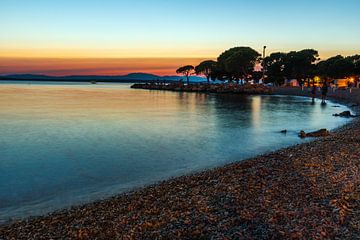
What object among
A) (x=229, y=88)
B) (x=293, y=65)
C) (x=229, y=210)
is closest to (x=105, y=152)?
(x=229, y=210)

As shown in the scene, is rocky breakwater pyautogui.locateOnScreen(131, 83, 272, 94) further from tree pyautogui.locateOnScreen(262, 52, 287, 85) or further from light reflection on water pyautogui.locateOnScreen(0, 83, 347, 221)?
light reflection on water pyautogui.locateOnScreen(0, 83, 347, 221)

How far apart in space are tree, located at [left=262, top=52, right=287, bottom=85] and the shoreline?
86.6 metres

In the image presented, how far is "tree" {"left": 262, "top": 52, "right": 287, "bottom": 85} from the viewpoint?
9206cm

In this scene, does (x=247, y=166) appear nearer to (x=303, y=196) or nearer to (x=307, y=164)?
(x=307, y=164)

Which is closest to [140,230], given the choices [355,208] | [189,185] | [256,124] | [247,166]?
[189,185]

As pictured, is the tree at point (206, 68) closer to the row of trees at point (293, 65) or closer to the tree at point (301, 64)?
the row of trees at point (293, 65)

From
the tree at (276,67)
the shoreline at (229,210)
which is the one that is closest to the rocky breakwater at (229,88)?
the tree at (276,67)

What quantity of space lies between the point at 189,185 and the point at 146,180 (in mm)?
2203

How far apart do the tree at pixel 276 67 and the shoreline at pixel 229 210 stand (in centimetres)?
8660

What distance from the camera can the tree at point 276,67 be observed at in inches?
Answer: 3625

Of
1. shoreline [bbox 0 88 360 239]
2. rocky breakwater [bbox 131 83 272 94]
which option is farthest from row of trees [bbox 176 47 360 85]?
shoreline [bbox 0 88 360 239]

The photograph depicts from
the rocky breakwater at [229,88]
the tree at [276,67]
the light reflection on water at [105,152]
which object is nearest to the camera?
the light reflection on water at [105,152]

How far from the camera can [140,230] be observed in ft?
19.0

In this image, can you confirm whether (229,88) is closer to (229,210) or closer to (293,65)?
(293,65)
